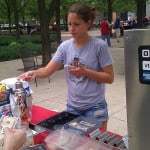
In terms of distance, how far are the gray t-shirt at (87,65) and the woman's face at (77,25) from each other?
109 mm

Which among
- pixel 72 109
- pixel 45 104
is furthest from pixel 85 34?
pixel 45 104

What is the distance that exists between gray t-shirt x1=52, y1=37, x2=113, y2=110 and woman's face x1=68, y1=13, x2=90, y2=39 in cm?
11

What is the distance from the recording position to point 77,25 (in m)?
2.19

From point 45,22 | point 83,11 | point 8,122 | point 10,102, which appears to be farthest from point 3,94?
point 45,22

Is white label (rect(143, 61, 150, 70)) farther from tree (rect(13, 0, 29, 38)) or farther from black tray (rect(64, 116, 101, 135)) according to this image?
tree (rect(13, 0, 29, 38))

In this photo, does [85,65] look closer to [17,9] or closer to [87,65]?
[87,65]

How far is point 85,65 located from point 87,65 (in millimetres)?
15

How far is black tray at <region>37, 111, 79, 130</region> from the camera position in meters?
2.13

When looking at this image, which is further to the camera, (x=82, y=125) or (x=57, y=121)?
(x=57, y=121)

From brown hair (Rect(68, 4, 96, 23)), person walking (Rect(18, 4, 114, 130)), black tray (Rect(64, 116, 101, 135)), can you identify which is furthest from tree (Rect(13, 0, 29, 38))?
black tray (Rect(64, 116, 101, 135))

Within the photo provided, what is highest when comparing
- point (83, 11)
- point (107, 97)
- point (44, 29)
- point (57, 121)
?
point (83, 11)

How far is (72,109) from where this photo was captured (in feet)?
7.91

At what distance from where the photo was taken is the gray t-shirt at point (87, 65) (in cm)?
223

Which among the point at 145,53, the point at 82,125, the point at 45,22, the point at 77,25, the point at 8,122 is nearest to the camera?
the point at 145,53
